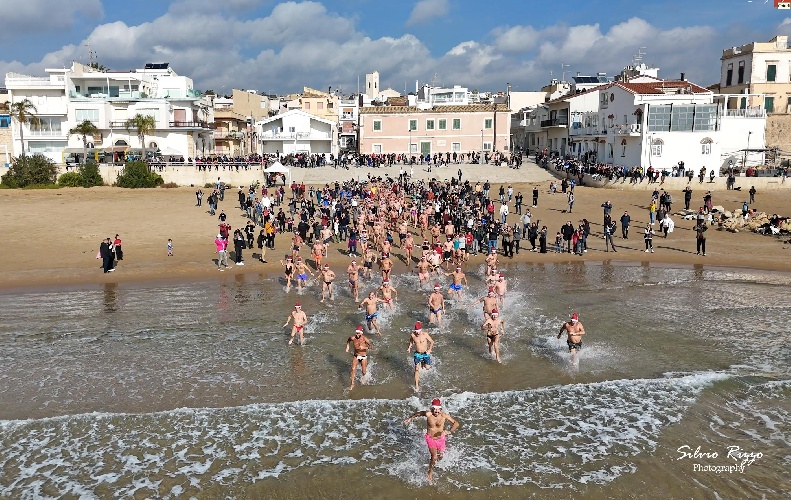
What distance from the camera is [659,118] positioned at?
4034 centimetres

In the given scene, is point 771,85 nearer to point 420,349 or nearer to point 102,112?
point 420,349

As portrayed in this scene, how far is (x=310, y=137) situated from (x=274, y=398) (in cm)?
4426

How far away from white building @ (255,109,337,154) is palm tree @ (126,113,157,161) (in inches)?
394

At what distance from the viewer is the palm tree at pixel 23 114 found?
44.8 metres

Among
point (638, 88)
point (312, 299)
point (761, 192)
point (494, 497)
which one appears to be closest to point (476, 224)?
point (312, 299)

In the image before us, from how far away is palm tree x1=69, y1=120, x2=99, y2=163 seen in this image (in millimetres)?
45312

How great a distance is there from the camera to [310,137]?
53.8 m

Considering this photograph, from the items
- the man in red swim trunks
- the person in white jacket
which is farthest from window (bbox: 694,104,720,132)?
the man in red swim trunks

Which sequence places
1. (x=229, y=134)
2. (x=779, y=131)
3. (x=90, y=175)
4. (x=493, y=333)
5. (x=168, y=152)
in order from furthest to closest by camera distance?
(x=229, y=134) → (x=779, y=131) → (x=168, y=152) → (x=90, y=175) → (x=493, y=333)

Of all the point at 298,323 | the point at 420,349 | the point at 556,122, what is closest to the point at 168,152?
the point at 556,122

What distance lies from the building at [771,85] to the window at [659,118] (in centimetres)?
1099

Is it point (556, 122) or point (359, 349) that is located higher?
point (556, 122)

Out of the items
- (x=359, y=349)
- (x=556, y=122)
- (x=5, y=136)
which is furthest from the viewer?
(x=556, y=122)

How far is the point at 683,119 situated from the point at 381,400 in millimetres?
36282
